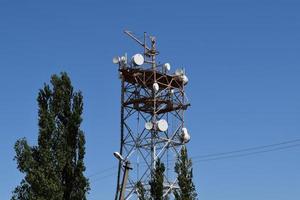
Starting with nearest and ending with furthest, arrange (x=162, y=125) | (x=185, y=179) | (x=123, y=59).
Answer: (x=185, y=179) < (x=162, y=125) < (x=123, y=59)

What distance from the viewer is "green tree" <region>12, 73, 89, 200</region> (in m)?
Result: 35.9

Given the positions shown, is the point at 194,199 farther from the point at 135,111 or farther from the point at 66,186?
the point at 135,111

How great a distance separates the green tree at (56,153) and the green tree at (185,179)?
7914 mm

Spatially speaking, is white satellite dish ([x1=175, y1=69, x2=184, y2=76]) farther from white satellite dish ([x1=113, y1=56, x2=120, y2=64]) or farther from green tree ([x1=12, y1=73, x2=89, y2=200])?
green tree ([x1=12, y1=73, x2=89, y2=200])

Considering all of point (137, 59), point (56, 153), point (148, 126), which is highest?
point (137, 59)

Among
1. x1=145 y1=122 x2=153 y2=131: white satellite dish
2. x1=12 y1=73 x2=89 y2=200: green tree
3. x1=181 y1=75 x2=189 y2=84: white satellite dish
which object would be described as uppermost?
x1=181 y1=75 x2=189 y2=84: white satellite dish

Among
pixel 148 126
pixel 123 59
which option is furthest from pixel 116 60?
pixel 148 126

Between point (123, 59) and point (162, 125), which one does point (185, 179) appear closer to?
point (162, 125)

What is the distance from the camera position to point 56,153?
122ft

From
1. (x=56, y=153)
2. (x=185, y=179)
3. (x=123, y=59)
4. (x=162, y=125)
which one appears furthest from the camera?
(x=123, y=59)

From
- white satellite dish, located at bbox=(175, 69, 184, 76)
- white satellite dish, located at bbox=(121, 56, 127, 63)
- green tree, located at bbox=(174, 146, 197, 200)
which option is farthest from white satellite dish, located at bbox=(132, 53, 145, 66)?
green tree, located at bbox=(174, 146, 197, 200)

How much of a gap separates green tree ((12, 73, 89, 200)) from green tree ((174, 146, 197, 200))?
312 inches

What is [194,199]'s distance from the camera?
42188 mm

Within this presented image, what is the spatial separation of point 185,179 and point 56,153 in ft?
32.6
